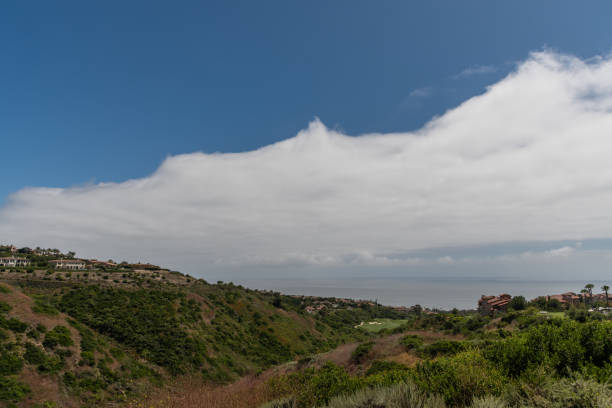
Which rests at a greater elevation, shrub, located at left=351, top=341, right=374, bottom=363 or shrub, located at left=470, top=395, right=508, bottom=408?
shrub, located at left=470, top=395, right=508, bottom=408

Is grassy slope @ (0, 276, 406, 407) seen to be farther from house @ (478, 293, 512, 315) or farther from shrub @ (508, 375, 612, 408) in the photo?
house @ (478, 293, 512, 315)

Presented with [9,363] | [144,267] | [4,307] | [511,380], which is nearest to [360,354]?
[511,380]

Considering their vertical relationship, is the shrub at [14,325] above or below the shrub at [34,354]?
above

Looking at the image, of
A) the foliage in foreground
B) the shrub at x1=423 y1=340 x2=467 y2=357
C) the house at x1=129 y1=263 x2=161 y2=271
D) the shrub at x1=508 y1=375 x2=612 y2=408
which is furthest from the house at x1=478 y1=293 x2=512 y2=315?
the house at x1=129 y1=263 x2=161 y2=271

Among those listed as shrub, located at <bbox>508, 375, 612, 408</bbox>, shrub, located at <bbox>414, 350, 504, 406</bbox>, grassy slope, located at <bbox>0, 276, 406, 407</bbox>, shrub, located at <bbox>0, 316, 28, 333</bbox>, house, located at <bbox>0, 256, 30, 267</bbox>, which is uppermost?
shrub, located at <bbox>508, 375, 612, 408</bbox>

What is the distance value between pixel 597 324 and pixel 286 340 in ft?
144

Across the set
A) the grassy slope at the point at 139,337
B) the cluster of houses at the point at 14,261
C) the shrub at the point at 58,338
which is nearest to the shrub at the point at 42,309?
the grassy slope at the point at 139,337

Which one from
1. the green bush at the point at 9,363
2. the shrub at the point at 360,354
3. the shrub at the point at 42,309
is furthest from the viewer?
the shrub at the point at 42,309

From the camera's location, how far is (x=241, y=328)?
145 ft

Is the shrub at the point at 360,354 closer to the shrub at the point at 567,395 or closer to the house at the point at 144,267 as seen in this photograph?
the shrub at the point at 567,395

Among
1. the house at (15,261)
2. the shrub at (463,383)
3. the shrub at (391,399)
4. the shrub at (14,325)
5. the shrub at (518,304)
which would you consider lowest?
the shrub at (518,304)

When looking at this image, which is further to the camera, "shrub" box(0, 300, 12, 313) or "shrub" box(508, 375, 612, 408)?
"shrub" box(0, 300, 12, 313)

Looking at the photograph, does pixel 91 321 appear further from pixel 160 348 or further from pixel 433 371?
pixel 433 371

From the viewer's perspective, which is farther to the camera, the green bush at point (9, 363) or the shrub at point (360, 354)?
the shrub at point (360, 354)
